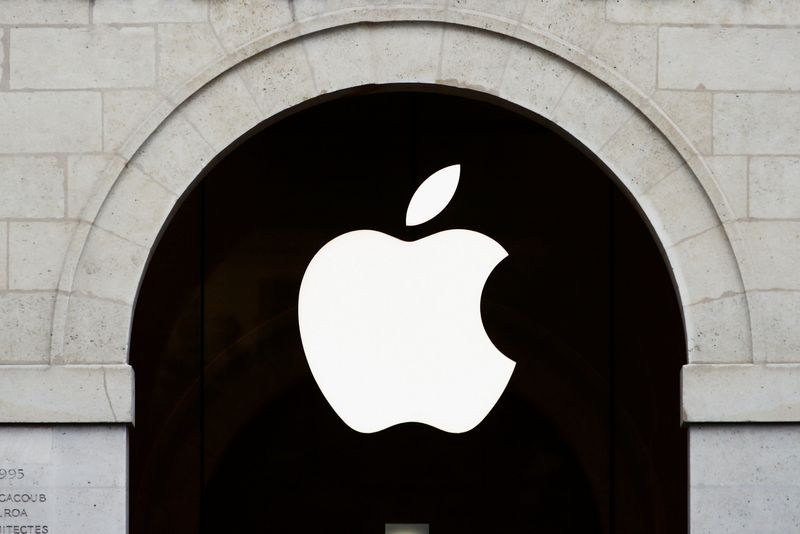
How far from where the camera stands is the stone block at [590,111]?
11.5 meters

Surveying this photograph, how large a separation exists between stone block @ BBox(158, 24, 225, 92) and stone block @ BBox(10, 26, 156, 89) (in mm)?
98

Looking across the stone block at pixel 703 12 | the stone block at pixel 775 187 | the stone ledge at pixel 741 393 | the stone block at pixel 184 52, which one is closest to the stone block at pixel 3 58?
Answer: the stone block at pixel 184 52

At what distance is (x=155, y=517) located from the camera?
14.0 m

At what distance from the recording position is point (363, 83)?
11.5m

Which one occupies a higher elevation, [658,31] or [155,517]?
[658,31]

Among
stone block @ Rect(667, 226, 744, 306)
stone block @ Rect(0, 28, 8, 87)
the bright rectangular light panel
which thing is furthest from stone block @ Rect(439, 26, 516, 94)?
the bright rectangular light panel

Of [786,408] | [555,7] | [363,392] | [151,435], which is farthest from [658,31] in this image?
[151,435]

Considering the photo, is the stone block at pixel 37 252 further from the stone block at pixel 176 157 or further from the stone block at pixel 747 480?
the stone block at pixel 747 480

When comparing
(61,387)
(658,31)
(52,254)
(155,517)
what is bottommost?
(155,517)

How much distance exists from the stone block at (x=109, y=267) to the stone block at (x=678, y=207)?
402 centimetres

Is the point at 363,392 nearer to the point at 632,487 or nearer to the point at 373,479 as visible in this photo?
the point at 373,479

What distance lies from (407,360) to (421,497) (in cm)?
209

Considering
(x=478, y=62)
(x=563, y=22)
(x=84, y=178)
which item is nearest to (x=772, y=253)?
(x=563, y=22)

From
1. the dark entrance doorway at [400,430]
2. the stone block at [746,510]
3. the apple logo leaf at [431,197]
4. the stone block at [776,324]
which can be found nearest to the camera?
the stone block at [746,510]
